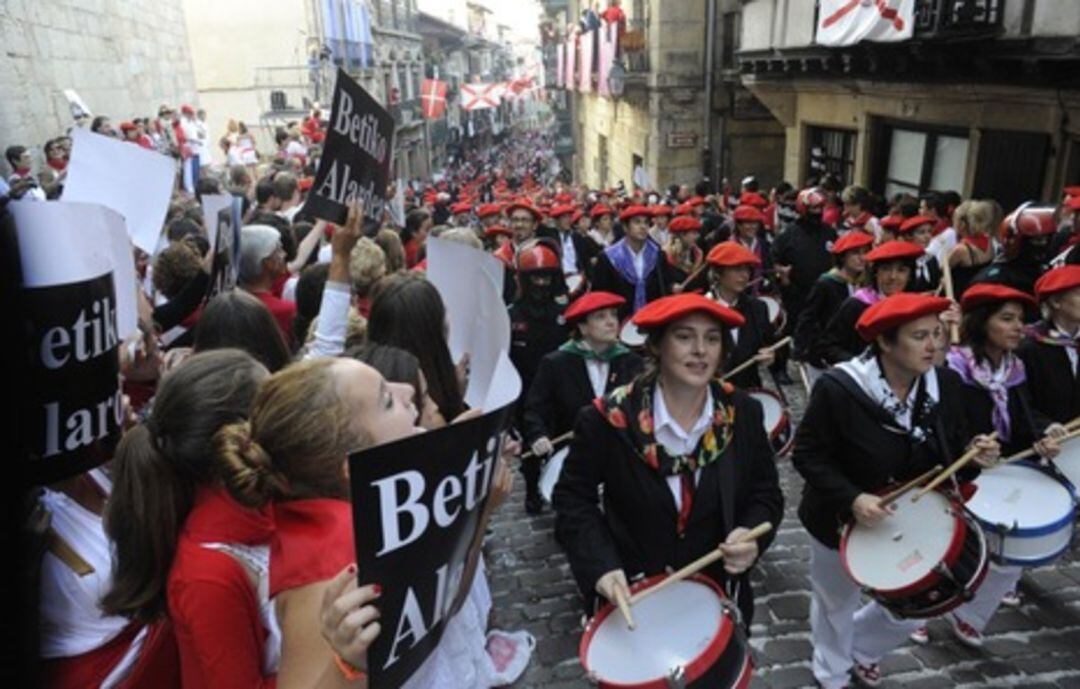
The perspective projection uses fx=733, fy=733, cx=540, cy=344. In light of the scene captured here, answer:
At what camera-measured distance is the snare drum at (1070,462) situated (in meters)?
3.67

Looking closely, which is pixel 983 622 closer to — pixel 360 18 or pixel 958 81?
pixel 958 81

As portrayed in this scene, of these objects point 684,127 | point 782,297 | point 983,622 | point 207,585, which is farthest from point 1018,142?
point 684,127

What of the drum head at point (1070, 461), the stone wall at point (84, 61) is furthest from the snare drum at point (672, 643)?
the stone wall at point (84, 61)

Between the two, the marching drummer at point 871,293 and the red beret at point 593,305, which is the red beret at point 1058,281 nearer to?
the marching drummer at point 871,293

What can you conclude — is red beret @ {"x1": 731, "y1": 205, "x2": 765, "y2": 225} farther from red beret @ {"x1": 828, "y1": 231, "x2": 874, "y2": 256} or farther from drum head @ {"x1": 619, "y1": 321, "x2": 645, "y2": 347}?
drum head @ {"x1": 619, "y1": 321, "x2": 645, "y2": 347}

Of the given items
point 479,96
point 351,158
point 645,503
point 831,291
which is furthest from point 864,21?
point 479,96

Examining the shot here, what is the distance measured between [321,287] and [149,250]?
1033 mm

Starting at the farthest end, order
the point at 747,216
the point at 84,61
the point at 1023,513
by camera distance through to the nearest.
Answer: the point at 84,61 → the point at 747,216 → the point at 1023,513

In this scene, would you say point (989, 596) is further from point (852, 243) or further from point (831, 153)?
point (831, 153)

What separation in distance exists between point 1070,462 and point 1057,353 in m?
0.64

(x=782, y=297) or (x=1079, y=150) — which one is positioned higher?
(x=1079, y=150)

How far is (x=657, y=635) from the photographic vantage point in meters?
2.56

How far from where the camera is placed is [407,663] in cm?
161

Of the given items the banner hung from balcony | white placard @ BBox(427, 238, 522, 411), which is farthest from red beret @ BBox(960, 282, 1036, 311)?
the banner hung from balcony
